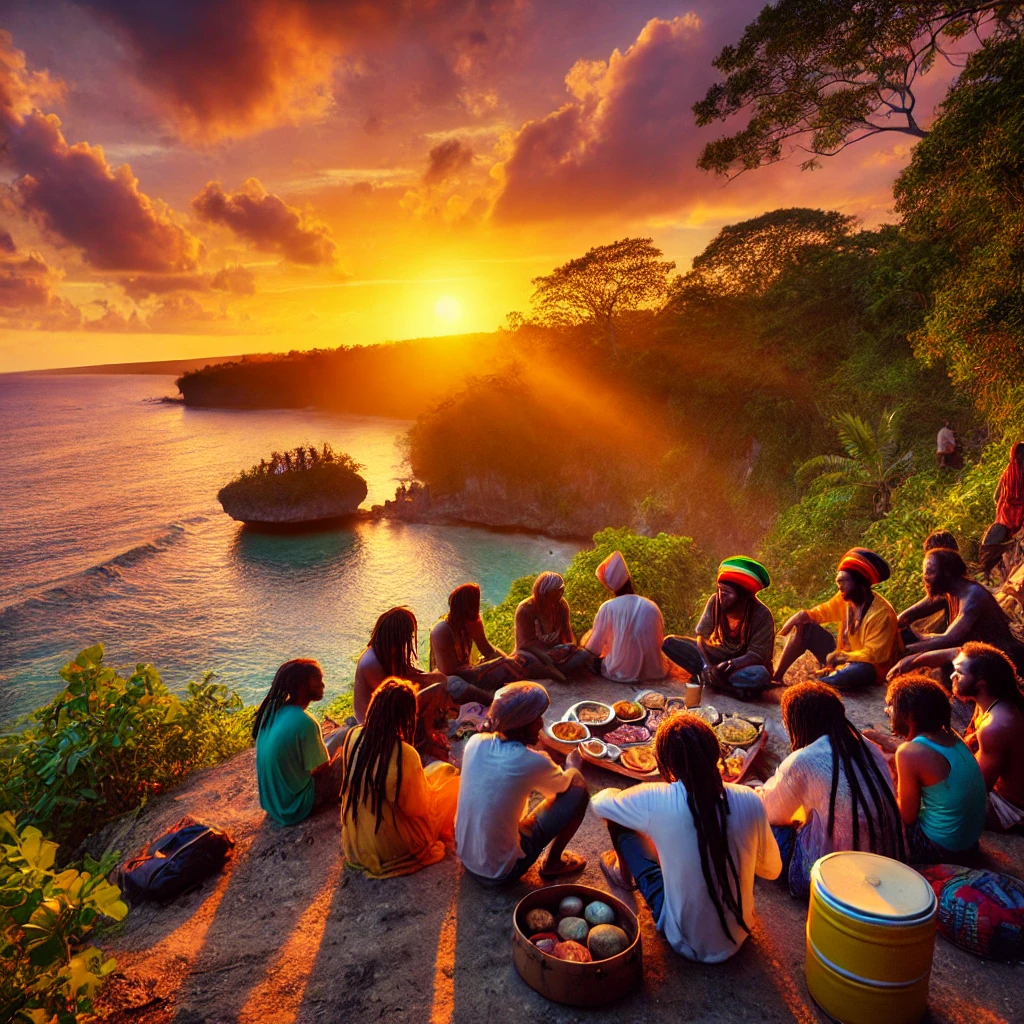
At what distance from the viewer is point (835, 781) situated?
343 cm

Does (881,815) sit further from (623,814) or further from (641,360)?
(641,360)

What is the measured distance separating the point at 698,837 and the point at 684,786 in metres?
0.25

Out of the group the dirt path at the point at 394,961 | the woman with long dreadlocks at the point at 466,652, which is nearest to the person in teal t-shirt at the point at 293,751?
the dirt path at the point at 394,961

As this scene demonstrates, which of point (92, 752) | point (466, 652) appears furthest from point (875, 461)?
point (92, 752)

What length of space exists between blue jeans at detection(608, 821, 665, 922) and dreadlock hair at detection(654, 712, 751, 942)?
373 mm

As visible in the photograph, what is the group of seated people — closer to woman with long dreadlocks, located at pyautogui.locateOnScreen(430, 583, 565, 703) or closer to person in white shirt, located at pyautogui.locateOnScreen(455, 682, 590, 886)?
person in white shirt, located at pyautogui.locateOnScreen(455, 682, 590, 886)

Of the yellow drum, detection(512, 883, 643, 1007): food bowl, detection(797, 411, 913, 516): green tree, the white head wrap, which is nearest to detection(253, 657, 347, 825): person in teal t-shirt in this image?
detection(512, 883, 643, 1007): food bowl

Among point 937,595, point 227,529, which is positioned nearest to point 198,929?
point 937,595

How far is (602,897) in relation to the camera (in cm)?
338

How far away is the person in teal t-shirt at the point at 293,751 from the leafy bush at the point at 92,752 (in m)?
1.97

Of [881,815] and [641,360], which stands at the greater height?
[641,360]

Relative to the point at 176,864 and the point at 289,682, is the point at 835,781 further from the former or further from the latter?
the point at 176,864

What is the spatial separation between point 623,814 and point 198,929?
10.1 feet

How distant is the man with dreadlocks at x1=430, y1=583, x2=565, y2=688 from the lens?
259 inches
